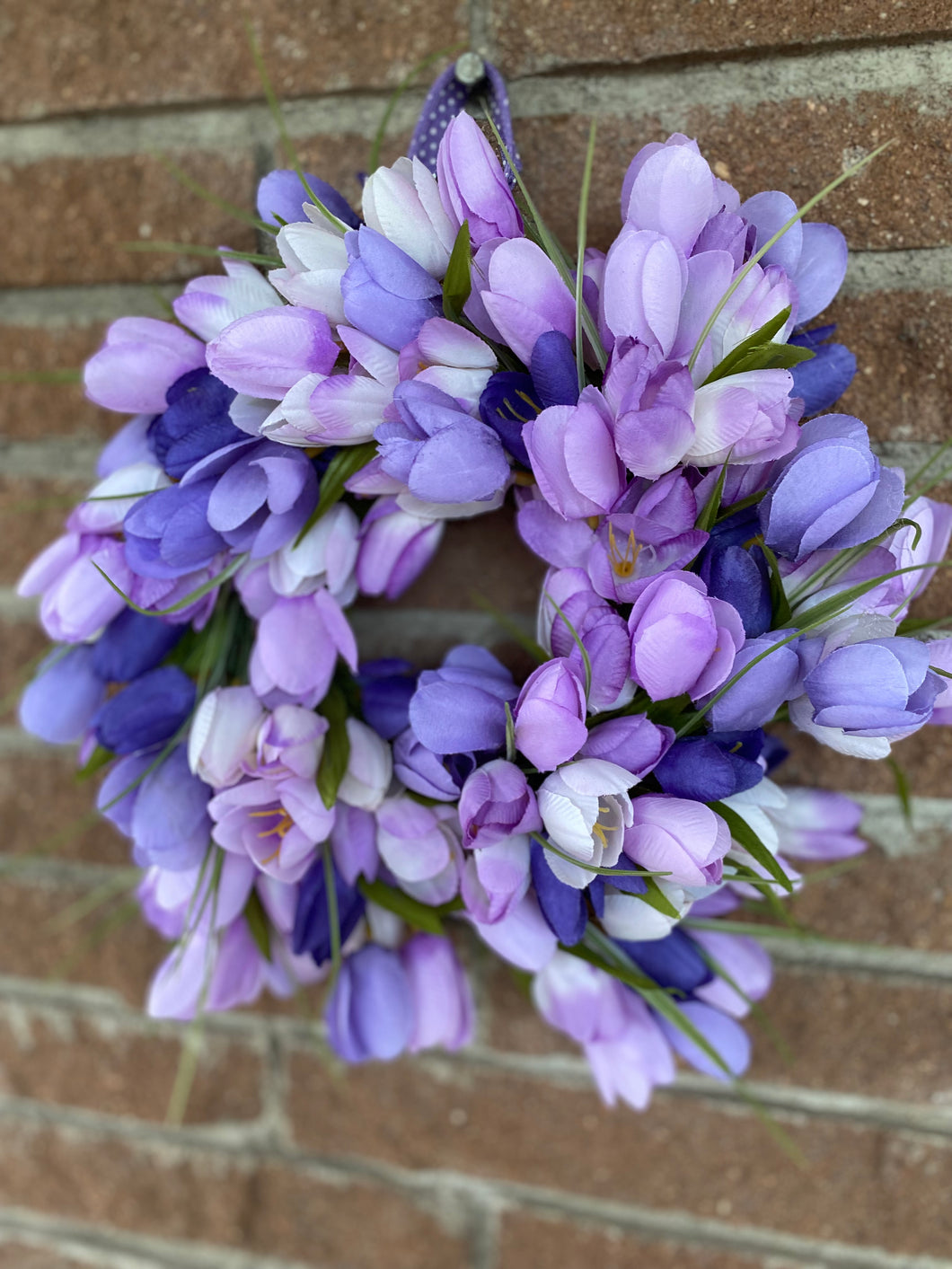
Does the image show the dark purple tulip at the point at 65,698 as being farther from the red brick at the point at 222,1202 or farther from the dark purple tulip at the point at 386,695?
the red brick at the point at 222,1202

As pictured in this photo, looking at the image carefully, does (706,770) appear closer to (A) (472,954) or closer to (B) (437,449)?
(B) (437,449)

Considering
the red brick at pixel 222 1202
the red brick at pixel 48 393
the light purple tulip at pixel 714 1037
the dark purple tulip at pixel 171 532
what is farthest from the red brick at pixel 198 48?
the red brick at pixel 222 1202

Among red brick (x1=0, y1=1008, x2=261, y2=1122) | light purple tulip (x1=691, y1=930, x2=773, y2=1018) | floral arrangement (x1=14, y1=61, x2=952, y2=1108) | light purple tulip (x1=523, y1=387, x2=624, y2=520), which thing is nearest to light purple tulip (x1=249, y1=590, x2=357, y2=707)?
floral arrangement (x1=14, y1=61, x2=952, y2=1108)

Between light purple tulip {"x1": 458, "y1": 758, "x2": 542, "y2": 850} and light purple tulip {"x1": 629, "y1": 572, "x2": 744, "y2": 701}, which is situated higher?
light purple tulip {"x1": 629, "y1": 572, "x2": 744, "y2": 701}

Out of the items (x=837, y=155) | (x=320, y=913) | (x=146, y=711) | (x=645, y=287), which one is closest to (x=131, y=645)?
(x=146, y=711)

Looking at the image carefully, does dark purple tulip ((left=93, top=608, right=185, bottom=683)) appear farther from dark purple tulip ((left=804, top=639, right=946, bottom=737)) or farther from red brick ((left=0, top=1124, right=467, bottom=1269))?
red brick ((left=0, top=1124, right=467, bottom=1269))

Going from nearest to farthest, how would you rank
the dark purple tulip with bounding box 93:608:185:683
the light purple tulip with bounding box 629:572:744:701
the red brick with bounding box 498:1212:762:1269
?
the light purple tulip with bounding box 629:572:744:701 → the dark purple tulip with bounding box 93:608:185:683 → the red brick with bounding box 498:1212:762:1269
